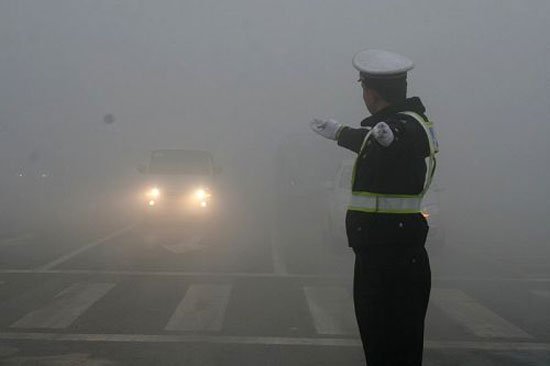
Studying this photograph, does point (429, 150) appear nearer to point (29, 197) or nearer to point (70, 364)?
point (70, 364)

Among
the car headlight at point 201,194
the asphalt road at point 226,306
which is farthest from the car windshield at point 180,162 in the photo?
the asphalt road at point 226,306

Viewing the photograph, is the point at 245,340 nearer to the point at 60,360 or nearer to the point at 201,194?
the point at 60,360

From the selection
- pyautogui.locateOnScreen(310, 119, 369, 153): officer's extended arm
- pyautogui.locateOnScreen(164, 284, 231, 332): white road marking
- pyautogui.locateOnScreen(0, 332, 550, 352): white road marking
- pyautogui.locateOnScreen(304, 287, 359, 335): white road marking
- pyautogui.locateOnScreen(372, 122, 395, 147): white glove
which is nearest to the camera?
pyautogui.locateOnScreen(372, 122, 395, 147): white glove

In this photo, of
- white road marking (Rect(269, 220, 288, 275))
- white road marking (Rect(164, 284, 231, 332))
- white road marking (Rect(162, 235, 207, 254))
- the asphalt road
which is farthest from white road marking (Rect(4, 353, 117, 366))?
white road marking (Rect(162, 235, 207, 254))

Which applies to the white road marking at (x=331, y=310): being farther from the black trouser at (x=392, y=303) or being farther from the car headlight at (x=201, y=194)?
the car headlight at (x=201, y=194)

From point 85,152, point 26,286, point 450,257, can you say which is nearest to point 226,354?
point 26,286

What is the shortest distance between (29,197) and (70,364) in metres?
29.8

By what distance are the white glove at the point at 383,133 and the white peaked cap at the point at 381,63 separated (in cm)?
32

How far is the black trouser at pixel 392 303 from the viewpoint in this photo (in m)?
3.08

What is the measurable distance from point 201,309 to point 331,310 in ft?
4.77

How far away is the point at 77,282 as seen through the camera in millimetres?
10453

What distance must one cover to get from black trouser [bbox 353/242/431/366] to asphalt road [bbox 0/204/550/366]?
322 centimetres

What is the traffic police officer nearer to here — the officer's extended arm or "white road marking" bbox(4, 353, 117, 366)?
the officer's extended arm

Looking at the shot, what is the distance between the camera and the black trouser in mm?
3084
